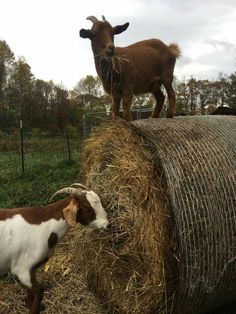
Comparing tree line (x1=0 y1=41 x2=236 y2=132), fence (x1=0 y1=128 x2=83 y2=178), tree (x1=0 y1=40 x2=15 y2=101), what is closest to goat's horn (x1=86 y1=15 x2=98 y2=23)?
fence (x1=0 y1=128 x2=83 y2=178)

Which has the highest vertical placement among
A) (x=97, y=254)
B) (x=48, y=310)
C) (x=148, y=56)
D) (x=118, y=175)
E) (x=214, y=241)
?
(x=148, y=56)

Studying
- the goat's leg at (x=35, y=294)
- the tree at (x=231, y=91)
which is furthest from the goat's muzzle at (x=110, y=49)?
the tree at (x=231, y=91)

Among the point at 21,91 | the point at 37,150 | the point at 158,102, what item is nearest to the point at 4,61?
the point at 21,91

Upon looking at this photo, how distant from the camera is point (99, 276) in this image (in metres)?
6.34

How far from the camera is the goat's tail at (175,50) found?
23.7 ft

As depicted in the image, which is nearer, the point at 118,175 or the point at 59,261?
the point at 118,175

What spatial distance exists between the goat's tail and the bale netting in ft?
4.58

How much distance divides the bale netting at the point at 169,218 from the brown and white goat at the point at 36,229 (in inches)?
14.5

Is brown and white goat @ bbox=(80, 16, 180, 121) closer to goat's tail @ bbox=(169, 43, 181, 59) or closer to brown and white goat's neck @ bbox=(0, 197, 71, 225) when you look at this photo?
goat's tail @ bbox=(169, 43, 181, 59)

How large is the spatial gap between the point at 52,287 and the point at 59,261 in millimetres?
629

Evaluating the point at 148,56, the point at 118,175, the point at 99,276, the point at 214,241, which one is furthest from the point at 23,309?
the point at 148,56

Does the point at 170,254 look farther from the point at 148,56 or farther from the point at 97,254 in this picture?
the point at 148,56

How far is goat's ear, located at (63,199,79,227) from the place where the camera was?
5543mm

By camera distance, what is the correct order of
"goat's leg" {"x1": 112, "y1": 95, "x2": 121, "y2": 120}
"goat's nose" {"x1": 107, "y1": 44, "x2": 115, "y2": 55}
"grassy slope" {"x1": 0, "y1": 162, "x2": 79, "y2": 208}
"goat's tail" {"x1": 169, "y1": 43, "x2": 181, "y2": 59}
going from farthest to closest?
"grassy slope" {"x1": 0, "y1": 162, "x2": 79, "y2": 208} → "goat's tail" {"x1": 169, "y1": 43, "x2": 181, "y2": 59} → "goat's leg" {"x1": 112, "y1": 95, "x2": 121, "y2": 120} → "goat's nose" {"x1": 107, "y1": 44, "x2": 115, "y2": 55}
